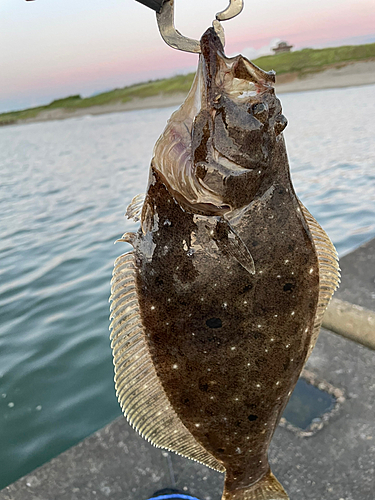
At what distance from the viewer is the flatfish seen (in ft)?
4.54

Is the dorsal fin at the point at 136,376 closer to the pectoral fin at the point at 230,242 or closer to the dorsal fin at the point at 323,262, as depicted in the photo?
the pectoral fin at the point at 230,242

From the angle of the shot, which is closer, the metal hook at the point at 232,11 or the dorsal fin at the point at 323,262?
the metal hook at the point at 232,11

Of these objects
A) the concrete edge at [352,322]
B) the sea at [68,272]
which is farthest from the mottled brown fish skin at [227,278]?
the sea at [68,272]

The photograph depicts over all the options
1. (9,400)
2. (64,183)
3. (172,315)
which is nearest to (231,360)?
(172,315)

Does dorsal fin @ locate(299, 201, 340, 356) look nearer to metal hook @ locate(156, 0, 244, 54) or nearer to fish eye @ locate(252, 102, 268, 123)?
fish eye @ locate(252, 102, 268, 123)

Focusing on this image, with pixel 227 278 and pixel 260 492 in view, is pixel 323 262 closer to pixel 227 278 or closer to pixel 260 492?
pixel 227 278

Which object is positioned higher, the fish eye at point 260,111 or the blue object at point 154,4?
the blue object at point 154,4

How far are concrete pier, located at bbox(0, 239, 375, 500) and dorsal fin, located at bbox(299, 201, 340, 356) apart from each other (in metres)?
1.36

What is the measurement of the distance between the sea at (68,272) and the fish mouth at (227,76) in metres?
3.74

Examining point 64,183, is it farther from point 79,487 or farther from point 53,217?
point 79,487

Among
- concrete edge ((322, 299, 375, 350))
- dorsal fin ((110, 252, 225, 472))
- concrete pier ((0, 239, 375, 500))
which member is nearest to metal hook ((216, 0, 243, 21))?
dorsal fin ((110, 252, 225, 472))

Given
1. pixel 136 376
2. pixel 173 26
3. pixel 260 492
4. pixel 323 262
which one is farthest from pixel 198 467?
pixel 173 26

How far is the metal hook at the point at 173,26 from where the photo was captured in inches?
52.2

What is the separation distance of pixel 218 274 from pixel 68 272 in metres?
6.13
